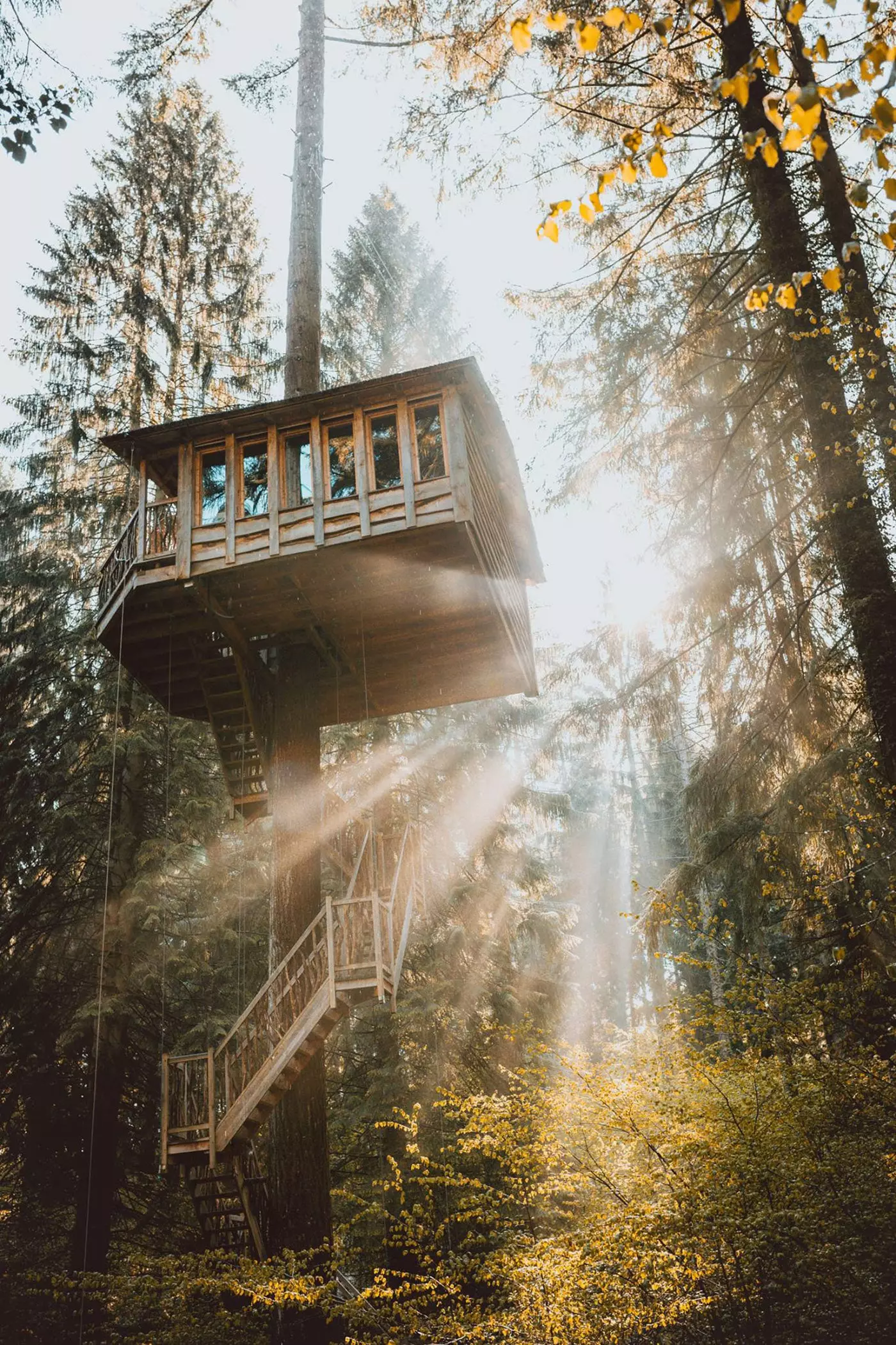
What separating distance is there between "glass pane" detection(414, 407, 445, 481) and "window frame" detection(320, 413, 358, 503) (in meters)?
A: 0.70

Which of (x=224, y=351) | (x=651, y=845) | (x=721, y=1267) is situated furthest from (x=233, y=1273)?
(x=651, y=845)

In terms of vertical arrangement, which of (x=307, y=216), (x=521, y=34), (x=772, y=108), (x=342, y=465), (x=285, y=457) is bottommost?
(x=772, y=108)

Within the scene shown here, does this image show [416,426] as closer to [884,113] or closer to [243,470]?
[243,470]

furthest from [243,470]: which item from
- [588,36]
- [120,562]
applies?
[588,36]

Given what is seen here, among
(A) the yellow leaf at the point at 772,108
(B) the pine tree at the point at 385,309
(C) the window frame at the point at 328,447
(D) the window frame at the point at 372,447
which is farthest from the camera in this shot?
(B) the pine tree at the point at 385,309

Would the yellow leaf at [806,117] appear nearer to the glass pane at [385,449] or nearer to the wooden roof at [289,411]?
the wooden roof at [289,411]

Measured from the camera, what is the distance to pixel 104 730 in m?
15.1

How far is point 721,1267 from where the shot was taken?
8055 mm

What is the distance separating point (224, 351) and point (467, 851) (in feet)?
34.2

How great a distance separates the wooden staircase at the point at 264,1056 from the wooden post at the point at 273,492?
350 cm

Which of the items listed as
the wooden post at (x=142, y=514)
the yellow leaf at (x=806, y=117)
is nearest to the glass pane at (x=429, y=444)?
the wooden post at (x=142, y=514)

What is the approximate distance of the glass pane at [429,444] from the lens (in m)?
10.6

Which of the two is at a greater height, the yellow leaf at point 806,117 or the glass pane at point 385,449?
the glass pane at point 385,449

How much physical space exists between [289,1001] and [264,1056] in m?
0.64
